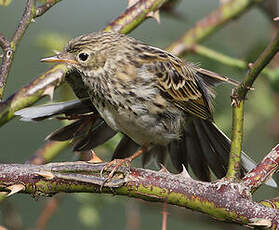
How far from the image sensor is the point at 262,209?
1.42 meters

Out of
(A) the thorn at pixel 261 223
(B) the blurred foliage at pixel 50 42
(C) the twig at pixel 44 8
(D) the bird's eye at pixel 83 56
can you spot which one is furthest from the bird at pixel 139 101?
(A) the thorn at pixel 261 223

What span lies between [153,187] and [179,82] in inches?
49.7

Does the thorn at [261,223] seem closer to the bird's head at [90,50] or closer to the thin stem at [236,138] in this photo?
the thin stem at [236,138]

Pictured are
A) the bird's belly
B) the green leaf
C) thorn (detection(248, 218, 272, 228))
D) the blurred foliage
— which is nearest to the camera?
thorn (detection(248, 218, 272, 228))

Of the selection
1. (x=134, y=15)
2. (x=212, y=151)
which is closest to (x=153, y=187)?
(x=134, y=15)

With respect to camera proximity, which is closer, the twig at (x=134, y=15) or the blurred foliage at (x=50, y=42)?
the twig at (x=134, y=15)

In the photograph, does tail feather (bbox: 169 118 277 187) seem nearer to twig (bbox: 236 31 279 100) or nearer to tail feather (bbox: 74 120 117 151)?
tail feather (bbox: 74 120 117 151)

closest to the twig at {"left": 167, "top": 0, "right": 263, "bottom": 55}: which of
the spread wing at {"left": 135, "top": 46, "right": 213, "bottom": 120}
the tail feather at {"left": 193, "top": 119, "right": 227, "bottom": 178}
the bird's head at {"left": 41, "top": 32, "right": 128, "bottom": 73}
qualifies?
the spread wing at {"left": 135, "top": 46, "right": 213, "bottom": 120}

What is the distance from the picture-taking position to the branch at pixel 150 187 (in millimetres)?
1441

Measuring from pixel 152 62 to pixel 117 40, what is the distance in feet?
0.73

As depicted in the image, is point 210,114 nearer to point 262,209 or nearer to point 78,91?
point 78,91

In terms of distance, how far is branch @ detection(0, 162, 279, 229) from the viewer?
1.44 m

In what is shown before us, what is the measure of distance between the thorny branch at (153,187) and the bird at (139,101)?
2.81 feet

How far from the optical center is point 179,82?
2.68 meters
